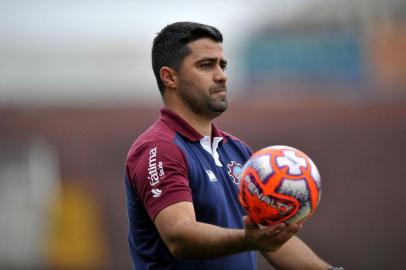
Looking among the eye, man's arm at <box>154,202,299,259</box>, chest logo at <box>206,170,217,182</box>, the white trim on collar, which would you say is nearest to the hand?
man's arm at <box>154,202,299,259</box>

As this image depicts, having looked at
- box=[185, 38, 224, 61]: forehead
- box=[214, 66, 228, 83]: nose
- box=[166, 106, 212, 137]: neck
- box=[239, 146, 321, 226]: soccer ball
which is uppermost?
box=[185, 38, 224, 61]: forehead

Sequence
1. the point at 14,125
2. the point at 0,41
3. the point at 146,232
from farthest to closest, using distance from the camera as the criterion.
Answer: the point at 0,41
the point at 14,125
the point at 146,232

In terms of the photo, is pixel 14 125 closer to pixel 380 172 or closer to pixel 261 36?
pixel 261 36

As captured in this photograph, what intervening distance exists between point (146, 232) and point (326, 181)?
14238mm

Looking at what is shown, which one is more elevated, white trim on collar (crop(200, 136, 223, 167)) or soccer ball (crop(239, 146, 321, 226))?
white trim on collar (crop(200, 136, 223, 167))

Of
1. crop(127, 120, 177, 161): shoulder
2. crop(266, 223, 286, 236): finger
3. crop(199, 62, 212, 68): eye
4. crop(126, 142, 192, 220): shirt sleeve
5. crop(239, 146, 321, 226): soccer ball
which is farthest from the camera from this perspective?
crop(199, 62, 212, 68): eye

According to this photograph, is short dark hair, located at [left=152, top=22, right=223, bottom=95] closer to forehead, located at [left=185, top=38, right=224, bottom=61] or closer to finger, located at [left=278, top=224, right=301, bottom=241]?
forehead, located at [left=185, top=38, right=224, bottom=61]

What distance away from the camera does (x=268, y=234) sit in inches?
178

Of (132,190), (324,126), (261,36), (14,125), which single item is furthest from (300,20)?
(132,190)

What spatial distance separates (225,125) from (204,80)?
13.6 meters

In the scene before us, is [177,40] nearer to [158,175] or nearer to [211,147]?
[211,147]

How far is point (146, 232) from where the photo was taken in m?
5.64

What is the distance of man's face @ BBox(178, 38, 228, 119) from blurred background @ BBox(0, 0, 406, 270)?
504 inches

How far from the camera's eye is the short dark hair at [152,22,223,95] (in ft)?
19.5
